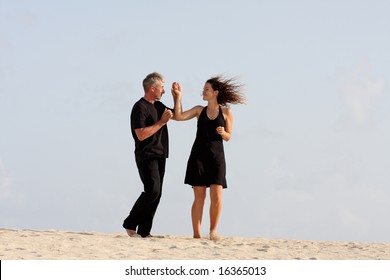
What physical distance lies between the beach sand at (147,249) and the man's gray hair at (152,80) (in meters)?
2.32

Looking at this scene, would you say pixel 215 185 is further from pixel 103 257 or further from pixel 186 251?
pixel 103 257

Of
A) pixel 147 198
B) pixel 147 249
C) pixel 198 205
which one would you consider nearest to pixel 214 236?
pixel 198 205

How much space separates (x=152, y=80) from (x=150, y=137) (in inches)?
34.1

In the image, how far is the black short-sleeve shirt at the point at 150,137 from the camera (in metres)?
10.9

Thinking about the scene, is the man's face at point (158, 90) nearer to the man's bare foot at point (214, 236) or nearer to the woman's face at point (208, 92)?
the woman's face at point (208, 92)

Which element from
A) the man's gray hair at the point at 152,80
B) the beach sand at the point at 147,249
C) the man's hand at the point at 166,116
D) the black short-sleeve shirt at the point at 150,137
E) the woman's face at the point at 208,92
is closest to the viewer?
the beach sand at the point at 147,249

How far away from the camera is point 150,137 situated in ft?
35.9

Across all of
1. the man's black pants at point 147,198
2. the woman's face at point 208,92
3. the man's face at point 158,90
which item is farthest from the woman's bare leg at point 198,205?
the man's face at point 158,90

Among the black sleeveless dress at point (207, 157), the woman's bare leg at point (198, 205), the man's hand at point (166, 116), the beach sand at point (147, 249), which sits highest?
the man's hand at point (166, 116)

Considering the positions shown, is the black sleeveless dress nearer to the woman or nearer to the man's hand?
the woman

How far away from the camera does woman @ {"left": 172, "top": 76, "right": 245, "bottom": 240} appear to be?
11.1 m

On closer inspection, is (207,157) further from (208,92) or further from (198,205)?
(208,92)
